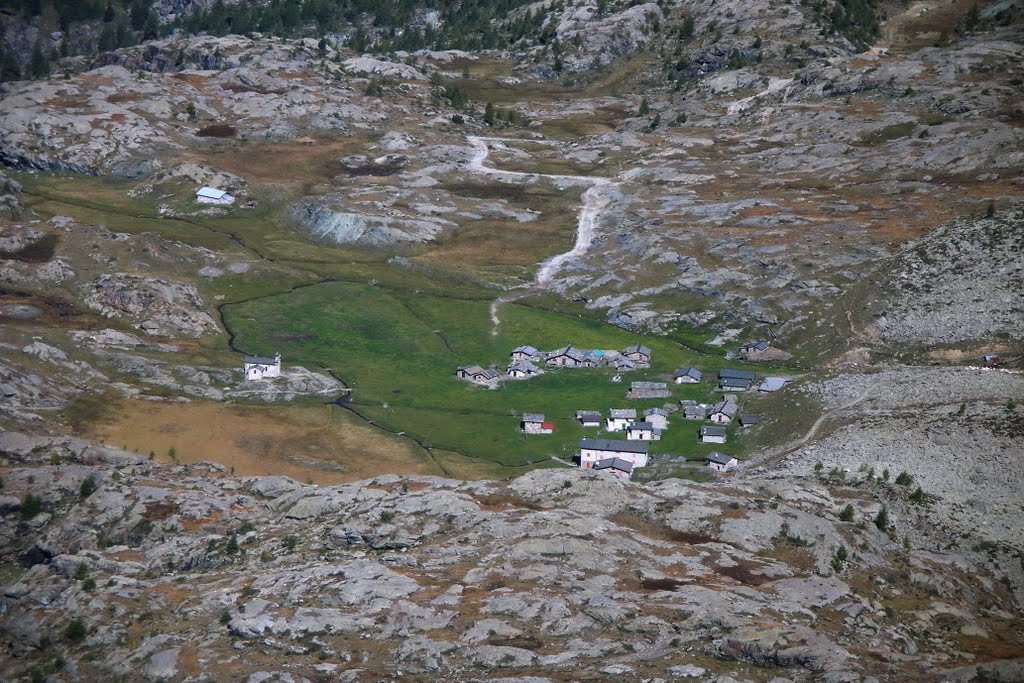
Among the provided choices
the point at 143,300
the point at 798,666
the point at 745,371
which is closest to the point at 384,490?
the point at 798,666

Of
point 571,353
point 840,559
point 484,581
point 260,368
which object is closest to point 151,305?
point 260,368

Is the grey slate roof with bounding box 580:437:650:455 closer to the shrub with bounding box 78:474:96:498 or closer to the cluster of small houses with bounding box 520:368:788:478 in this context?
the cluster of small houses with bounding box 520:368:788:478

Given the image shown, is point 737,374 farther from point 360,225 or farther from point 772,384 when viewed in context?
point 360,225

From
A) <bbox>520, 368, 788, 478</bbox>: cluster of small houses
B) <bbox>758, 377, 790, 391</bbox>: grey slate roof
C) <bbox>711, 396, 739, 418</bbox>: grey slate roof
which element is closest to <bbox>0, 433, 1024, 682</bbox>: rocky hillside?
<bbox>520, 368, 788, 478</bbox>: cluster of small houses

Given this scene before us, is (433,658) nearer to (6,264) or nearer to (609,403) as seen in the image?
(609,403)

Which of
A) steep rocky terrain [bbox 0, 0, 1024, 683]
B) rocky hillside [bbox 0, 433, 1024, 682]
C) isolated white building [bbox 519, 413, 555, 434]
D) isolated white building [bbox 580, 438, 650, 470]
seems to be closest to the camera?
rocky hillside [bbox 0, 433, 1024, 682]

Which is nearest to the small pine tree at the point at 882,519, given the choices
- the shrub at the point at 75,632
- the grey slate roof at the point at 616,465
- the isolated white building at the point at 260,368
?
the grey slate roof at the point at 616,465
